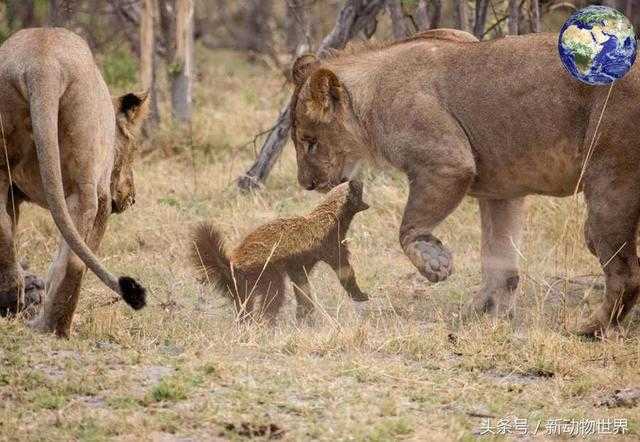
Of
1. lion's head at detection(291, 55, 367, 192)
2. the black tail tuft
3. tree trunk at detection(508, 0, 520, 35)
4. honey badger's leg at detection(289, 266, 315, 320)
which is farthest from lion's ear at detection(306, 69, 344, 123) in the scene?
tree trunk at detection(508, 0, 520, 35)

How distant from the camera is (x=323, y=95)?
21.7 ft

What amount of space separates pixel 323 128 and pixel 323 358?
1.69 m

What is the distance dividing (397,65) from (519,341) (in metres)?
1.60

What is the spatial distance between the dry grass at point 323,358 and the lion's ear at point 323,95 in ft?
3.32

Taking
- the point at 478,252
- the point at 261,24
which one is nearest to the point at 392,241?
the point at 478,252

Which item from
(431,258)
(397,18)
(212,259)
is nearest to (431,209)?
(431,258)

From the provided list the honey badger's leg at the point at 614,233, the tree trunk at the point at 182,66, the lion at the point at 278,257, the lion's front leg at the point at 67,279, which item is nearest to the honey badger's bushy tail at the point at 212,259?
the lion at the point at 278,257

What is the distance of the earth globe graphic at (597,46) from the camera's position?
5.63 metres

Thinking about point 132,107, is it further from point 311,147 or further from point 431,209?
point 431,209

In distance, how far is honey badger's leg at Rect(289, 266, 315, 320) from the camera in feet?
21.9

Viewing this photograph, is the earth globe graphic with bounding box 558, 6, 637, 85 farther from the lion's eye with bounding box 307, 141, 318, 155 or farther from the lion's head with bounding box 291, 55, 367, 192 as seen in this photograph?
the lion's eye with bounding box 307, 141, 318, 155

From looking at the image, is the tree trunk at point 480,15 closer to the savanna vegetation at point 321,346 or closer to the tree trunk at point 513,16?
the savanna vegetation at point 321,346

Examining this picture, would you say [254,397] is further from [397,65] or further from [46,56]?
[397,65]

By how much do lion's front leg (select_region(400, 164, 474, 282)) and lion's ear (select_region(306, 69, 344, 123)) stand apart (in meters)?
0.72
